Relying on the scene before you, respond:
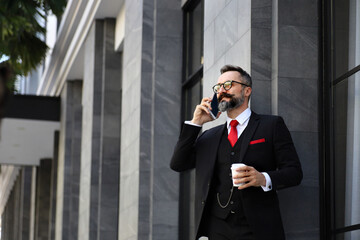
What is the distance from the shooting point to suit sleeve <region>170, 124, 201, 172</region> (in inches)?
218

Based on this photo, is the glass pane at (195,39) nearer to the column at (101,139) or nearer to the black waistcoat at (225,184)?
the column at (101,139)

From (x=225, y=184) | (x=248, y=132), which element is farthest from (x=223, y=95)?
(x=225, y=184)

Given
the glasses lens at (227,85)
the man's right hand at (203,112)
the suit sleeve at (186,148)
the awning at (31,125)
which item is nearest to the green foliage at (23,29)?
the awning at (31,125)

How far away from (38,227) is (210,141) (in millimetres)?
22840

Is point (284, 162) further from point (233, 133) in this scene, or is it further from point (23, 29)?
point (23, 29)

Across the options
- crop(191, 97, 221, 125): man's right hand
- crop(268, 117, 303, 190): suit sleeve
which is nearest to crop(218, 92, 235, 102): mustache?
crop(191, 97, 221, 125): man's right hand

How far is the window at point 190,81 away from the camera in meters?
10.8

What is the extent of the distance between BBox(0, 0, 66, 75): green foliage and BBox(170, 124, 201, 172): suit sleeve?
1037 cm

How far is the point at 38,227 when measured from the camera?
27250mm

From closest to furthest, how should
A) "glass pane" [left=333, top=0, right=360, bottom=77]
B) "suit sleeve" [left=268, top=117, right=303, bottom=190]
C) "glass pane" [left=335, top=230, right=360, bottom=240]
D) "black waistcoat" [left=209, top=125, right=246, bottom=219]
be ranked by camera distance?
1. "suit sleeve" [left=268, top=117, right=303, bottom=190]
2. "black waistcoat" [left=209, top=125, right=246, bottom=219]
3. "glass pane" [left=335, top=230, right=360, bottom=240]
4. "glass pane" [left=333, top=0, right=360, bottom=77]

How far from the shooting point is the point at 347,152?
6.02 m

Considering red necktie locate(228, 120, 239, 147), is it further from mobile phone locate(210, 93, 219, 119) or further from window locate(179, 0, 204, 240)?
window locate(179, 0, 204, 240)

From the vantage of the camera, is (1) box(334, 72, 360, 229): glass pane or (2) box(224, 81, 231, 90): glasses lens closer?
(2) box(224, 81, 231, 90): glasses lens

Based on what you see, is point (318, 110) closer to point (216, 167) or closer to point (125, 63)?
point (216, 167)
